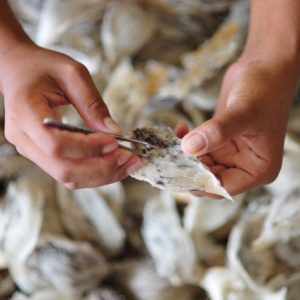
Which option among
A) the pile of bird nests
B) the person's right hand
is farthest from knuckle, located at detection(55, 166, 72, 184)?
the pile of bird nests

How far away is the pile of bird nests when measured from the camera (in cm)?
69

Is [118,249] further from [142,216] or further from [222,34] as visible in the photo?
[222,34]

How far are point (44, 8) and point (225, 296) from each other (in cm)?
47

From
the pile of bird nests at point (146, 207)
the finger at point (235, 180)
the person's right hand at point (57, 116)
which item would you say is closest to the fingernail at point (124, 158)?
the person's right hand at point (57, 116)

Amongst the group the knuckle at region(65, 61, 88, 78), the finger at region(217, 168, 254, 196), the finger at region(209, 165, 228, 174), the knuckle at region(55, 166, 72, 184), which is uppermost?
the knuckle at region(65, 61, 88, 78)

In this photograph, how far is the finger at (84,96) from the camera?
0.44m

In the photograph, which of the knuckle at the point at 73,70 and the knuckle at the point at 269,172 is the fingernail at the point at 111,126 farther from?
the knuckle at the point at 269,172

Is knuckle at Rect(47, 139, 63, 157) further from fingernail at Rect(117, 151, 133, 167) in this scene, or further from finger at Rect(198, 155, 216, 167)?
finger at Rect(198, 155, 216, 167)

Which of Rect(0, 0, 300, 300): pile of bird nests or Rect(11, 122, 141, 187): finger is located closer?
Rect(11, 122, 141, 187): finger

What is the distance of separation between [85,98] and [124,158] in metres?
0.06

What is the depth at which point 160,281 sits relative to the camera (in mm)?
734

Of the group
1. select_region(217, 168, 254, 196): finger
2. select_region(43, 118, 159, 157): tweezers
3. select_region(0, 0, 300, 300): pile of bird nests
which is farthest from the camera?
select_region(0, 0, 300, 300): pile of bird nests

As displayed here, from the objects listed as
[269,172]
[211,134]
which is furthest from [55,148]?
[269,172]

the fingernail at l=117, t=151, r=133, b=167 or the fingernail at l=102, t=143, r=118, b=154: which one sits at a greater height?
the fingernail at l=102, t=143, r=118, b=154
